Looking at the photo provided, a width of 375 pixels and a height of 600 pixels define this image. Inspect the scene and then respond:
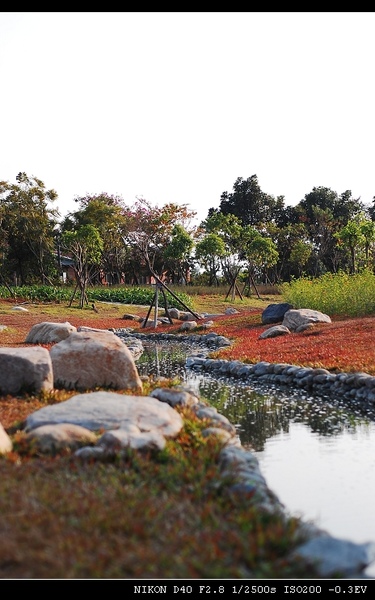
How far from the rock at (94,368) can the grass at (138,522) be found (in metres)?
3.30

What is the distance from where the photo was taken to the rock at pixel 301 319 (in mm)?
23875

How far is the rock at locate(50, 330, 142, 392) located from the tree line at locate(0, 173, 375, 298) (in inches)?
1300

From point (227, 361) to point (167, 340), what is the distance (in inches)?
415

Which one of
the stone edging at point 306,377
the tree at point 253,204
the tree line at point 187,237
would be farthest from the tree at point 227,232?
the stone edging at point 306,377

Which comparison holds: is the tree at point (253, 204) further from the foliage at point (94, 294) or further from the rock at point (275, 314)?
the rock at point (275, 314)

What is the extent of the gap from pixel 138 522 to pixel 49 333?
55.7ft

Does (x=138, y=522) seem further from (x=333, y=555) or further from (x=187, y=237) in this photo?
(x=187, y=237)

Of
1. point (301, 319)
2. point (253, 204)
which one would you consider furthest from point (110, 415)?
point (253, 204)

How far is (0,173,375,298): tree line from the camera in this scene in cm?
5112

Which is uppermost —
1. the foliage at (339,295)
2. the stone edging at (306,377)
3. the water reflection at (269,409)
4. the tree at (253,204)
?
the tree at (253,204)

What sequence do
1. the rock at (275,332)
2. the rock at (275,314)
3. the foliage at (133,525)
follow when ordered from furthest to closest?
the rock at (275,314)
the rock at (275,332)
the foliage at (133,525)

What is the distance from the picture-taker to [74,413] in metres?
7.70

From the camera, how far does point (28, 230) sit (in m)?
53.8

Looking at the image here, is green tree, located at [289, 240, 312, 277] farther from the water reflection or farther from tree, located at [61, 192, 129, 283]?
the water reflection
